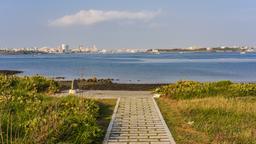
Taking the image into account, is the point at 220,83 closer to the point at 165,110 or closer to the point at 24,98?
the point at 165,110

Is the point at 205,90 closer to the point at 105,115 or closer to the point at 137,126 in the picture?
the point at 105,115

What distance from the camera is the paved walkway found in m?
12.6

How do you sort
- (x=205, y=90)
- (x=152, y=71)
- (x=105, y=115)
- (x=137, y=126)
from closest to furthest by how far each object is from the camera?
(x=137, y=126), (x=105, y=115), (x=205, y=90), (x=152, y=71)

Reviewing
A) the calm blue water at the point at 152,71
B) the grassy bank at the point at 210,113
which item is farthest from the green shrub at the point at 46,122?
the calm blue water at the point at 152,71

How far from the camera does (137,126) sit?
14.6 m

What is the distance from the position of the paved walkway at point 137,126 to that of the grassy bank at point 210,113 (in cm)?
35

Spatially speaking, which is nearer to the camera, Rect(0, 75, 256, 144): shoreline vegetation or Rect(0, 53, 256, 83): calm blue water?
Rect(0, 75, 256, 144): shoreline vegetation

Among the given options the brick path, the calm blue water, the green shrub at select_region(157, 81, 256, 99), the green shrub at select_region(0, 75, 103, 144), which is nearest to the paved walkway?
the brick path

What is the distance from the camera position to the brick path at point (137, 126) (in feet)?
41.2

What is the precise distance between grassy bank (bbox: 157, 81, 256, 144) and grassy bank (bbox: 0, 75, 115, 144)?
7.44 ft

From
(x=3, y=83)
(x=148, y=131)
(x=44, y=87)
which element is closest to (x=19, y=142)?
(x=148, y=131)

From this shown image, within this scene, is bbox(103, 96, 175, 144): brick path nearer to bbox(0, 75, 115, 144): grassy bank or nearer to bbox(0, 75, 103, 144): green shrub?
bbox(0, 75, 115, 144): grassy bank

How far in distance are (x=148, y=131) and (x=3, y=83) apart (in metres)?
10.7

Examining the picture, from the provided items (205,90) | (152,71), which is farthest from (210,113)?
(152,71)
